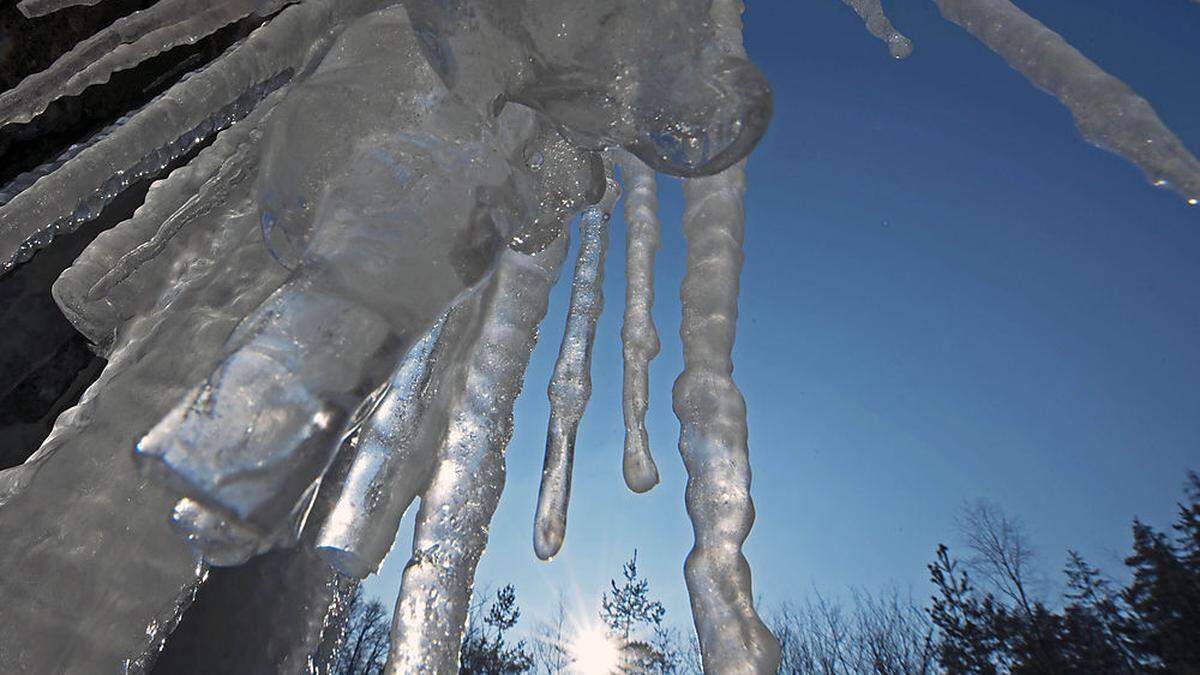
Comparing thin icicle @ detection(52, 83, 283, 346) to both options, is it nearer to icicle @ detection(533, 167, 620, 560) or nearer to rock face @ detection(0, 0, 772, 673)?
rock face @ detection(0, 0, 772, 673)

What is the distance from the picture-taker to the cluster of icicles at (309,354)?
2.07ft

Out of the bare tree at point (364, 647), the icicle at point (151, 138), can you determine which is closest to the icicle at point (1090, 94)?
the icicle at point (151, 138)

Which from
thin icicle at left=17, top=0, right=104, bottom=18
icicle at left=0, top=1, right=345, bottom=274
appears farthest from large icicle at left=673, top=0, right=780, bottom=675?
thin icicle at left=17, top=0, right=104, bottom=18

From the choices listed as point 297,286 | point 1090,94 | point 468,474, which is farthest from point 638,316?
point 297,286

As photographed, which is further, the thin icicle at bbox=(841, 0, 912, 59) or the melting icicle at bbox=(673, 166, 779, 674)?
the thin icicle at bbox=(841, 0, 912, 59)

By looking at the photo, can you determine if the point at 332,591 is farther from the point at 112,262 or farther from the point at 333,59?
the point at 333,59

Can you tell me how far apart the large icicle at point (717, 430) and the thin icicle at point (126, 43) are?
1.01 meters

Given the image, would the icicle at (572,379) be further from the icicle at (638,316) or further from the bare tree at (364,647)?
the bare tree at (364,647)

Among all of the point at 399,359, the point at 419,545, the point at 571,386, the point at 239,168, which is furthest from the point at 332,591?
the point at 399,359

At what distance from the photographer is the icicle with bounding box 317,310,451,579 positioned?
1185mm

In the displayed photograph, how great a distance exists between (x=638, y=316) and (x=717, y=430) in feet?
1.60

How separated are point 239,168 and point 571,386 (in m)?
0.88

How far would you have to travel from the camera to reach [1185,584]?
15555 mm

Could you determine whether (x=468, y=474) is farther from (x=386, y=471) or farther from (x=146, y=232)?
(x=146, y=232)
